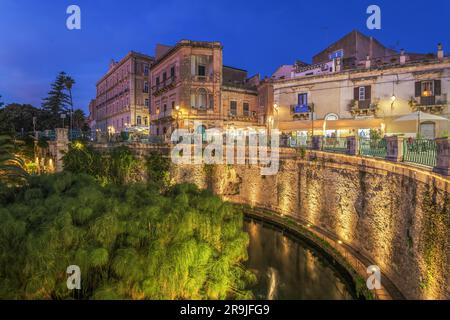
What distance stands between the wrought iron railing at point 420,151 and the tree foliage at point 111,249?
6.92 meters

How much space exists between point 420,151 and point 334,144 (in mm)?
6482

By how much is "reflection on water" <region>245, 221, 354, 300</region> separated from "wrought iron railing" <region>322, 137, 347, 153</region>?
563 centimetres

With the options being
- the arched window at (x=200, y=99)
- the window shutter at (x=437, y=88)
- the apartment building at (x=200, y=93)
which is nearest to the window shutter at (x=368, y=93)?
the window shutter at (x=437, y=88)

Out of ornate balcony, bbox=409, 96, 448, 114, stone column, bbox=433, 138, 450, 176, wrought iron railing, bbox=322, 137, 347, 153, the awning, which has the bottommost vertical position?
stone column, bbox=433, 138, 450, 176

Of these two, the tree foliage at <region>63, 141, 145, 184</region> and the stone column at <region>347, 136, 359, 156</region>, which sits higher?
the stone column at <region>347, 136, 359, 156</region>

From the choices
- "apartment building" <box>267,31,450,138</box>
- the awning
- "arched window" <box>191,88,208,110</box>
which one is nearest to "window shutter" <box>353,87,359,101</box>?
"apartment building" <box>267,31,450,138</box>

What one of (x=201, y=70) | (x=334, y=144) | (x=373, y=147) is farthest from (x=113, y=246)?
(x=201, y=70)

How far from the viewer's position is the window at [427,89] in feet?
73.2

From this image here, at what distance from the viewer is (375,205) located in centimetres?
1184

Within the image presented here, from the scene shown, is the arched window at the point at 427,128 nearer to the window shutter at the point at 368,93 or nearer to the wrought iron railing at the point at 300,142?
the window shutter at the point at 368,93

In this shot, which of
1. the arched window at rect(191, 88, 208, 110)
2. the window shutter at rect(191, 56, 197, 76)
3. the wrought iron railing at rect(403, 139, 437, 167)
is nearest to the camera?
the wrought iron railing at rect(403, 139, 437, 167)

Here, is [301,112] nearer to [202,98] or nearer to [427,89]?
[427,89]

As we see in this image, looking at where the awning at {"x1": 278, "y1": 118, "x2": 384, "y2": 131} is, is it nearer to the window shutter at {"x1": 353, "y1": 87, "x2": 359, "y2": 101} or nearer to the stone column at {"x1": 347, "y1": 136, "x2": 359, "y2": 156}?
the window shutter at {"x1": 353, "y1": 87, "x2": 359, "y2": 101}

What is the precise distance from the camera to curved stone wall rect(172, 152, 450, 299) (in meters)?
8.06
